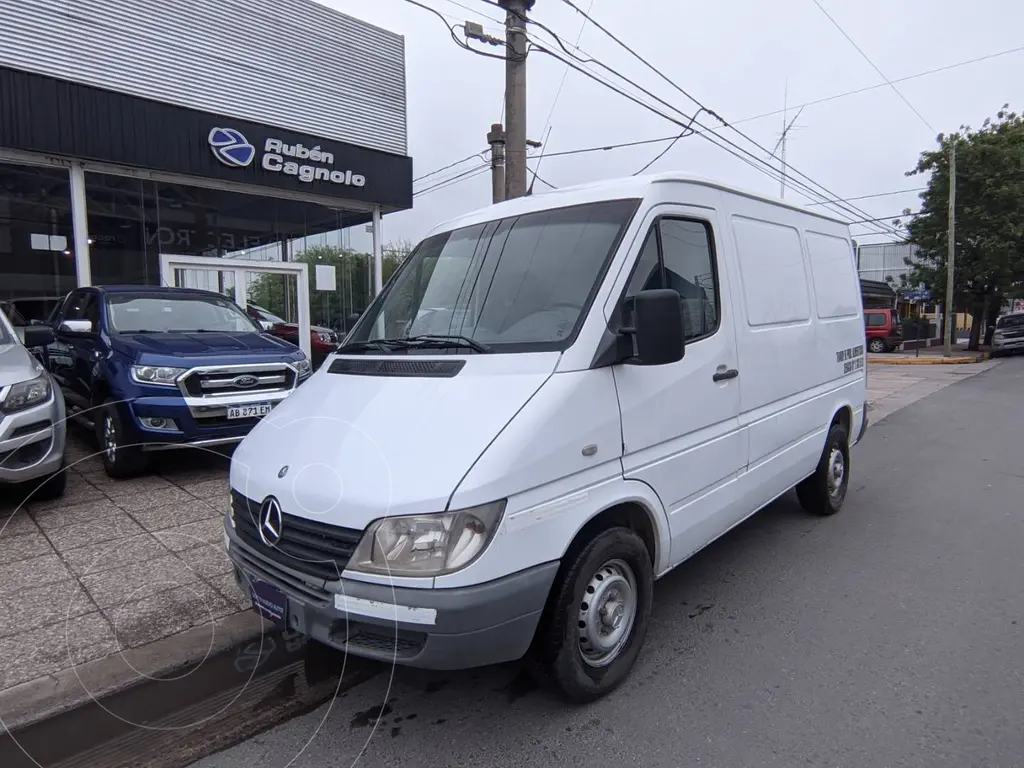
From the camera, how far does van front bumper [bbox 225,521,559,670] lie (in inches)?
91.8

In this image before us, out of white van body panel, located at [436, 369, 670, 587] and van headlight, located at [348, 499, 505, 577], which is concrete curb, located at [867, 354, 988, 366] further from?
van headlight, located at [348, 499, 505, 577]

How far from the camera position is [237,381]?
247 inches

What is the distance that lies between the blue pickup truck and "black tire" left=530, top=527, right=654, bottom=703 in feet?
13.6

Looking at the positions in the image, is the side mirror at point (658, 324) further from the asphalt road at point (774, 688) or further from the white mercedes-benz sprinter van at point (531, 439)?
the asphalt road at point (774, 688)

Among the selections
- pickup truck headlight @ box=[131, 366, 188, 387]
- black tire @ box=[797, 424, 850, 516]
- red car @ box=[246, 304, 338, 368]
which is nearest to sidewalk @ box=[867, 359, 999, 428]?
black tire @ box=[797, 424, 850, 516]

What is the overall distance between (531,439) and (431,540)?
520mm

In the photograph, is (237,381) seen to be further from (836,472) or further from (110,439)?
(836,472)

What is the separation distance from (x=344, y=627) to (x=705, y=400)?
2.10 meters

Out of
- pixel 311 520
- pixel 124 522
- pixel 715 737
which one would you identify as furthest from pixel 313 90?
pixel 715 737

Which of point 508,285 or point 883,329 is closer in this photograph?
point 508,285

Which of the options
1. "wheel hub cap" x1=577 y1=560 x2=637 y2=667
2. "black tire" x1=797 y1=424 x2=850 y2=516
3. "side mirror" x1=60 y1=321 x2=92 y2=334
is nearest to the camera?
"wheel hub cap" x1=577 y1=560 x2=637 y2=667

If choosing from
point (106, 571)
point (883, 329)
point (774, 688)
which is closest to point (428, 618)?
point (774, 688)

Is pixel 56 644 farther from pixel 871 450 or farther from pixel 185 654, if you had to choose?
pixel 871 450

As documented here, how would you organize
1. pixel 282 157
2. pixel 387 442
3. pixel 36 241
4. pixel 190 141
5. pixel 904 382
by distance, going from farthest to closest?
pixel 904 382 < pixel 282 157 < pixel 190 141 < pixel 36 241 < pixel 387 442
